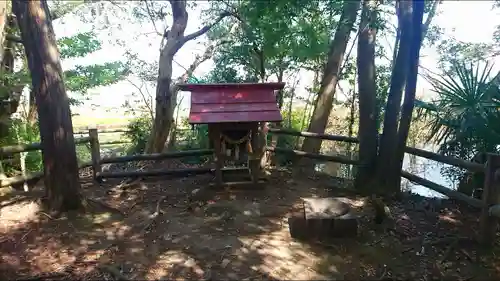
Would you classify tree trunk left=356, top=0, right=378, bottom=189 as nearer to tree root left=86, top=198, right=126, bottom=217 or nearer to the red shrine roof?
the red shrine roof

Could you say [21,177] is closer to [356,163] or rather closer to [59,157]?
[59,157]

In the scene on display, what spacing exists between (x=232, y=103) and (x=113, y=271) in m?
2.86

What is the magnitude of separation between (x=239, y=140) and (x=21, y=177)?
3.29 metres

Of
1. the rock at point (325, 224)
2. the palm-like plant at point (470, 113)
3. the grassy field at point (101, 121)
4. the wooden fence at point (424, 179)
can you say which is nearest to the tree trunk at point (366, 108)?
the wooden fence at point (424, 179)

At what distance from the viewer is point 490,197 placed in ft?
12.3

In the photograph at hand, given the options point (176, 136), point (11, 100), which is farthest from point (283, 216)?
point (176, 136)

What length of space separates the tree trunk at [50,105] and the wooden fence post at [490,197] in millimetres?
4734

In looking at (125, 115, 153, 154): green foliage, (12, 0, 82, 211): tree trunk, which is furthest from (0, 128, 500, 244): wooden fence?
(125, 115, 153, 154): green foliage

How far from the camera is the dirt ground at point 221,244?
3406 millimetres

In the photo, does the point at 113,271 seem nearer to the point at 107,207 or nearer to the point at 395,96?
the point at 107,207

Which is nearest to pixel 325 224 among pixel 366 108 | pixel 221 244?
pixel 221 244

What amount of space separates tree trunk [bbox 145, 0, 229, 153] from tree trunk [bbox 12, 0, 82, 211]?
14.9 feet

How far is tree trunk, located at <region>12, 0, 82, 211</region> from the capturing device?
4172 mm

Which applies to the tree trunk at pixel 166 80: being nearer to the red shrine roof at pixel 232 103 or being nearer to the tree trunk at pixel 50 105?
the red shrine roof at pixel 232 103
